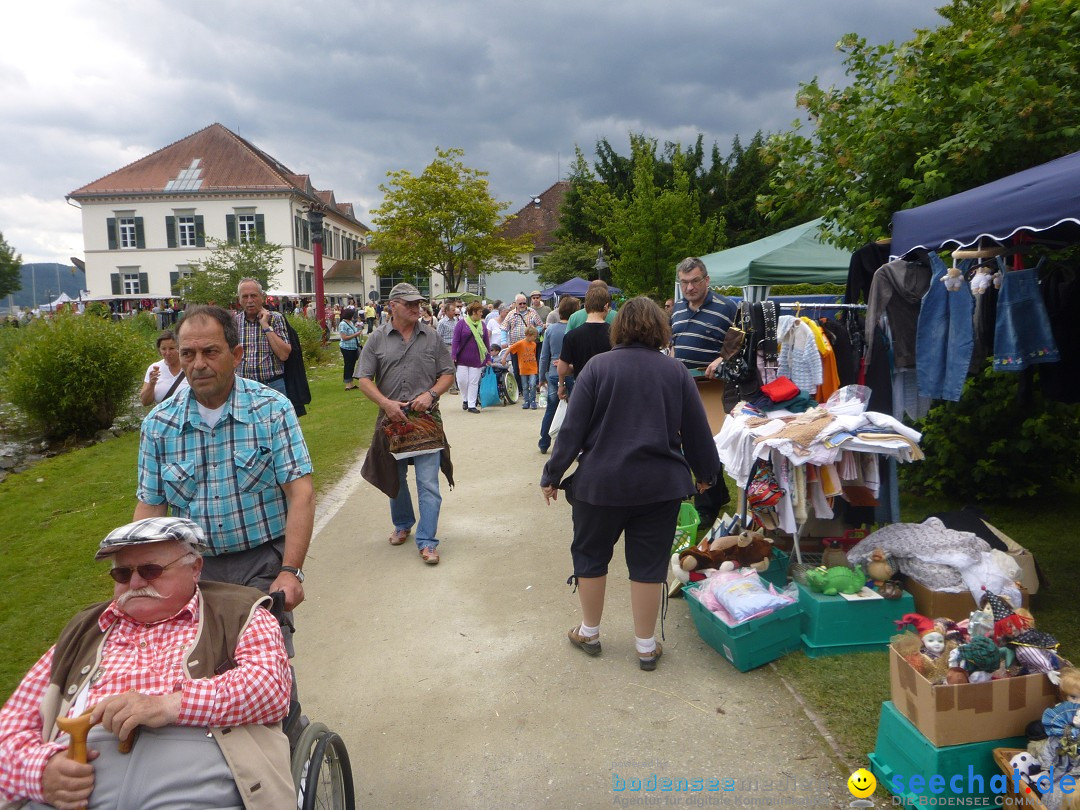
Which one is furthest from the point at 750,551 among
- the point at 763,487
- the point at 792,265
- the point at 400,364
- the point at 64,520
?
the point at 792,265

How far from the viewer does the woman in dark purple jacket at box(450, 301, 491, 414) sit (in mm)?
11977

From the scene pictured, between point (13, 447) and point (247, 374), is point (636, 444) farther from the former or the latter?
point (13, 447)

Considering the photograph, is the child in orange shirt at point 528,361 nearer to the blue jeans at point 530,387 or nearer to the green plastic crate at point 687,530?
the blue jeans at point 530,387

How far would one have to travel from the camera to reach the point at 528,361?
13.2 meters

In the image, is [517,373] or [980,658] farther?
[517,373]

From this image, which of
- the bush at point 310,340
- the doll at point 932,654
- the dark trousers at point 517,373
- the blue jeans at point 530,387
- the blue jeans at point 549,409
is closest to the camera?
the doll at point 932,654

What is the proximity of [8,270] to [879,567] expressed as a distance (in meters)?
76.6

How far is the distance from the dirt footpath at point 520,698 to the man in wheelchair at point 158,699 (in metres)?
1.17

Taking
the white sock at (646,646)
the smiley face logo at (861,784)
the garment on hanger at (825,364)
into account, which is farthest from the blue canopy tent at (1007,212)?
the white sock at (646,646)

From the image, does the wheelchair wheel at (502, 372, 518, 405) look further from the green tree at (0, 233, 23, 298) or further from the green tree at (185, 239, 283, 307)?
the green tree at (0, 233, 23, 298)

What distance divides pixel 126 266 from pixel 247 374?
Result: 189ft

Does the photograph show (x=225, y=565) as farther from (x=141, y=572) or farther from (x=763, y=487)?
(x=763, y=487)

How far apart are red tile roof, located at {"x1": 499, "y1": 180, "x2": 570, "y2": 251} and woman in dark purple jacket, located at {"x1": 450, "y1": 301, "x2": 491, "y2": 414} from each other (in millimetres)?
39317

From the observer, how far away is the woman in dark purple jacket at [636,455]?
3713mm
